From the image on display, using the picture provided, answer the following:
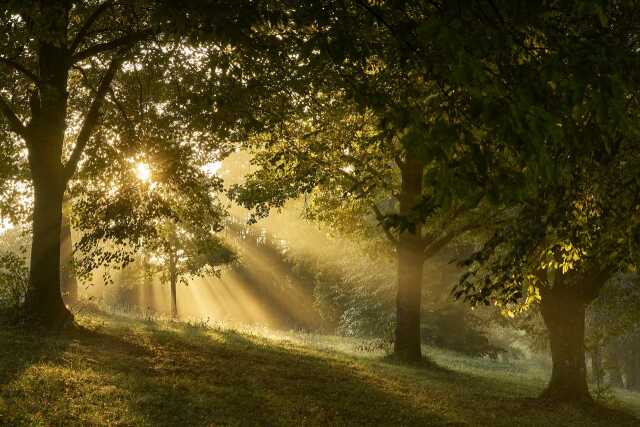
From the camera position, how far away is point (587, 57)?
5.38 meters

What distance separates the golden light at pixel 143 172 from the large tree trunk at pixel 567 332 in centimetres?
1127

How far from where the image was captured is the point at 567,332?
639 inches

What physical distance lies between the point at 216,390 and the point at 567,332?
10.1 metres

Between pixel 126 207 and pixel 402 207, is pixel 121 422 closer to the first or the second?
pixel 126 207

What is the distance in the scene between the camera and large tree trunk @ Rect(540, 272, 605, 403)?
52.7 ft

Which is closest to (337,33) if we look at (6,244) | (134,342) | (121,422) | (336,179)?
(121,422)

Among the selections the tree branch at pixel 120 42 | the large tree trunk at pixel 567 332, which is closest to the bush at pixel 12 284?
the tree branch at pixel 120 42

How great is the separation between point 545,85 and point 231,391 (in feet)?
25.6

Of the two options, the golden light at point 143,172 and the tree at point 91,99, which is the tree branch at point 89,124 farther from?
the golden light at point 143,172

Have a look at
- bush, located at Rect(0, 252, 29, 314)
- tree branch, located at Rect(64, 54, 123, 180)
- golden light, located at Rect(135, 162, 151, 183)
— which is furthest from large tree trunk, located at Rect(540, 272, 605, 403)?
bush, located at Rect(0, 252, 29, 314)

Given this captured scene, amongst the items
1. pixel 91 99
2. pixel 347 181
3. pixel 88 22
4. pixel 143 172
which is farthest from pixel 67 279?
pixel 88 22

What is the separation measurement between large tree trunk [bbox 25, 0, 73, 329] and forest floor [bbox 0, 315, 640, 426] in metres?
1.12

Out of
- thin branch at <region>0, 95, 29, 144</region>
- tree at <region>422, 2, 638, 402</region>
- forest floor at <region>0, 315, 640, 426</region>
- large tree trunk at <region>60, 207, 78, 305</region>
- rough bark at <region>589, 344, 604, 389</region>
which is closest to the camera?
tree at <region>422, 2, 638, 402</region>

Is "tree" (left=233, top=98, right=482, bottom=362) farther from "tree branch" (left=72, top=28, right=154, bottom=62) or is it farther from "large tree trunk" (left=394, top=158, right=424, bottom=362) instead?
"tree branch" (left=72, top=28, right=154, bottom=62)
